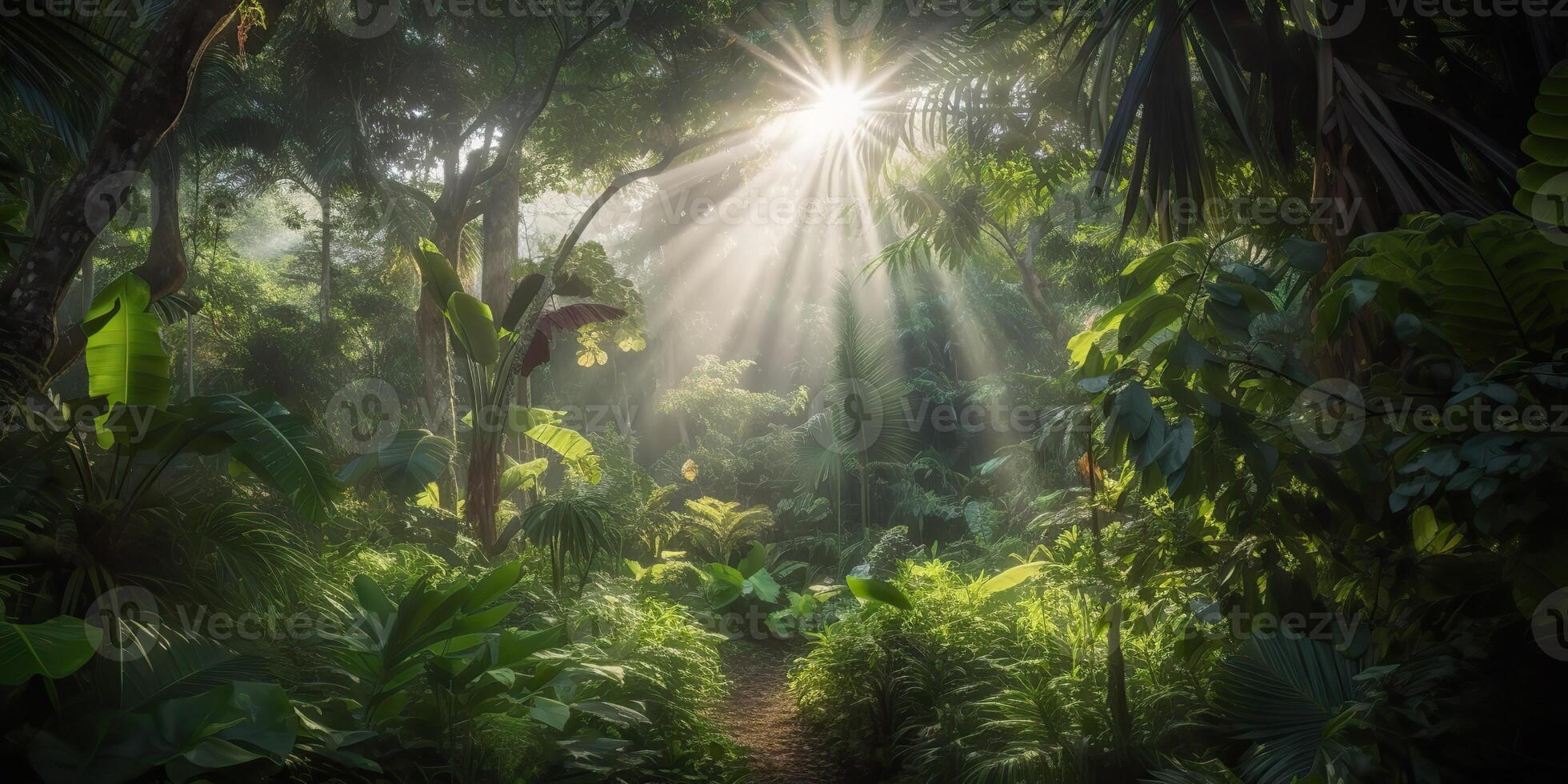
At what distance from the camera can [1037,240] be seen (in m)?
12.8

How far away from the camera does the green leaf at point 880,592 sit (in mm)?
5973

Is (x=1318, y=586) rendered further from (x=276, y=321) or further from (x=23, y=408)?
(x=276, y=321)

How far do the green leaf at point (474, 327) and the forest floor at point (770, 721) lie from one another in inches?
133

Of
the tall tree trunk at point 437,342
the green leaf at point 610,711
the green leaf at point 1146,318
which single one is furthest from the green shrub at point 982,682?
the tall tree trunk at point 437,342

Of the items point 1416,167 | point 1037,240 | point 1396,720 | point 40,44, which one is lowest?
point 1396,720

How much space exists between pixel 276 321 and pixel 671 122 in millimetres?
9826

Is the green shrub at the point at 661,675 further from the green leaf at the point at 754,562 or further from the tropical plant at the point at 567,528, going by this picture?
the green leaf at the point at 754,562

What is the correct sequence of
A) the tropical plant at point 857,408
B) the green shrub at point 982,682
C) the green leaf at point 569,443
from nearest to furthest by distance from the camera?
the green shrub at point 982,682
the green leaf at point 569,443
the tropical plant at point 857,408

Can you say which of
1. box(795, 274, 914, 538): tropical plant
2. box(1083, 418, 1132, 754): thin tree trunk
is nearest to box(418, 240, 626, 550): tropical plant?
box(1083, 418, 1132, 754): thin tree trunk

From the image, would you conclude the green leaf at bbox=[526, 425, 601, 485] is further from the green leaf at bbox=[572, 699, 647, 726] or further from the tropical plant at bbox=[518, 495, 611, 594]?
the green leaf at bbox=[572, 699, 647, 726]

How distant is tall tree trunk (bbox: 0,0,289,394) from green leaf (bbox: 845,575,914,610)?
4795 mm

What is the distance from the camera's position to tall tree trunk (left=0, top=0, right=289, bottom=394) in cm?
433

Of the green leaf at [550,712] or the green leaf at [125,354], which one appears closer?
the green leaf at [550,712]

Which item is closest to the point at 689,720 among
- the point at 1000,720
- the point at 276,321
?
the point at 1000,720
